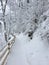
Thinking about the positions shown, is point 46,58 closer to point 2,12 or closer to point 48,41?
point 48,41

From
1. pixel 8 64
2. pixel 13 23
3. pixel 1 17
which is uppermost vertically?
pixel 8 64

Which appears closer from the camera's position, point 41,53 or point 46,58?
point 46,58

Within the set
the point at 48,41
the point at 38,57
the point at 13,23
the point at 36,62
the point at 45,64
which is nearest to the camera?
the point at 45,64

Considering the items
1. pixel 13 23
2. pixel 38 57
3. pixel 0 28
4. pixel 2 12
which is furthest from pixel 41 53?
pixel 13 23

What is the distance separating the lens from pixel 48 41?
1420cm

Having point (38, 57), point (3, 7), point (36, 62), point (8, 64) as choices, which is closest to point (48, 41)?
point (38, 57)

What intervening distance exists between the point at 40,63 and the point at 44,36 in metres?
5.02

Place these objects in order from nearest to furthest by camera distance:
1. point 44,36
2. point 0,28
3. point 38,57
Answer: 1. point 38,57
2. point 44,36
3. point 0,28

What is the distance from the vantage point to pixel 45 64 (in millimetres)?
10359

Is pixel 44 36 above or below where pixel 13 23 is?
above

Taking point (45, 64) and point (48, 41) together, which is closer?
point (45, 64)

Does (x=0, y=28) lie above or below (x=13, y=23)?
above

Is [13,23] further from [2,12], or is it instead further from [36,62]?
[36,62]

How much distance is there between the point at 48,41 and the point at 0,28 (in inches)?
205
